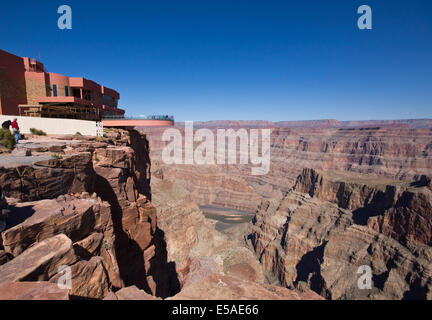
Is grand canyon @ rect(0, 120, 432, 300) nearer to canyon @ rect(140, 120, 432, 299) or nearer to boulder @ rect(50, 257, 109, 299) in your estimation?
boulder @ rect(50, 257, 109, 299)

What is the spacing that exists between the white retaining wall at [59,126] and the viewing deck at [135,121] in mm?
5601

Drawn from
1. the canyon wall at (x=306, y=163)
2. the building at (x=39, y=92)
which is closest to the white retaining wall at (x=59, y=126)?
the building at (x=39, y=92)

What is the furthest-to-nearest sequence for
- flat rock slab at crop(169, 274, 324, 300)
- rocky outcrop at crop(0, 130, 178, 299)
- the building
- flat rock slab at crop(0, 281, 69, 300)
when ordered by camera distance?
the building < rocky outcrop at crop(0, 130, 178, 299) < flat rock slab at crop(169, 274, 324, 300) < flat rock slab at crop(0, 281, 69, 300)

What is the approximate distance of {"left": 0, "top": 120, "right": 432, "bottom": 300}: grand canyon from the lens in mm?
4684

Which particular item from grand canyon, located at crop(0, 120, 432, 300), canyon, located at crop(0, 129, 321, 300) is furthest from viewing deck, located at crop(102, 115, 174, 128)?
canyon, located at crop(0, 129, 321, 300)

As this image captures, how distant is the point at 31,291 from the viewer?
3.44 meters

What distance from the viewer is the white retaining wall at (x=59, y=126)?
1460cm

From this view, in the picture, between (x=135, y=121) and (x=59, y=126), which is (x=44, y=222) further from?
(x=135, y=121)

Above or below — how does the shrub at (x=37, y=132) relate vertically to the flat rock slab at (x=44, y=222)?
above

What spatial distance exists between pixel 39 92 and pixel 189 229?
3192 centimetres

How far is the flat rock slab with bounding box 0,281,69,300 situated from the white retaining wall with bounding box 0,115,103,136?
14987 mm

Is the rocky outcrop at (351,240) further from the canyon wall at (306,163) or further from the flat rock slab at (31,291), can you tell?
the canyon wall at (306,163)

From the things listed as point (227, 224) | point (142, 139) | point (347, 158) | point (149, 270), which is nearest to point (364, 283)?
point (149, 270)

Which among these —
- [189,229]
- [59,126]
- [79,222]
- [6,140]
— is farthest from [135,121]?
[189,229]
